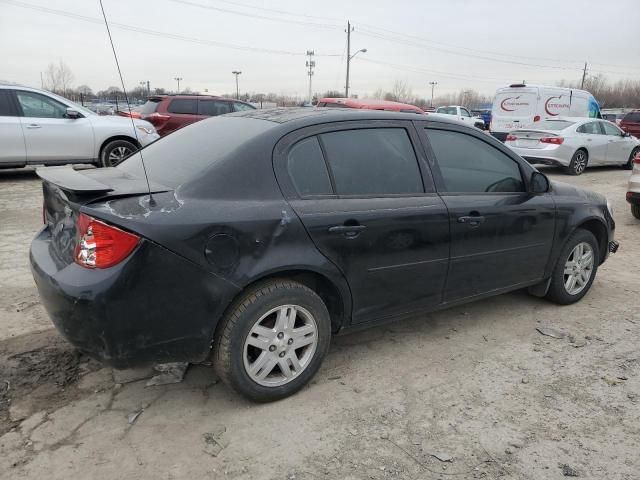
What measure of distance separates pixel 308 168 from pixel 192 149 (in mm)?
778

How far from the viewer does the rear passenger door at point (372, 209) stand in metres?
2.88

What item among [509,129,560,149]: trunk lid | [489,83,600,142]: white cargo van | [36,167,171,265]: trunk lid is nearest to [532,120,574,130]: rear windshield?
[509,129,560,149]: trunk lid

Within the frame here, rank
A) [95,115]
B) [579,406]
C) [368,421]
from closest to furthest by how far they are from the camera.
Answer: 1. [368,421]
2. [579,406]
3. [95,115]

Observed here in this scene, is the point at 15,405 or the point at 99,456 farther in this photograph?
the point at 15,405

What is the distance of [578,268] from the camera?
4.41 metres

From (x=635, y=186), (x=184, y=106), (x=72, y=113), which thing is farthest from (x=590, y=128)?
(x=72, y=113)

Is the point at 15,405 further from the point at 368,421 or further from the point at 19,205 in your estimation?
the point at 19,205

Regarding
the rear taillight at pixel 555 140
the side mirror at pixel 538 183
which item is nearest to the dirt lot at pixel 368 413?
the side mirror at pixel 538 183

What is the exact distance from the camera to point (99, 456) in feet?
8.00

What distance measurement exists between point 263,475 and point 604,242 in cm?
373

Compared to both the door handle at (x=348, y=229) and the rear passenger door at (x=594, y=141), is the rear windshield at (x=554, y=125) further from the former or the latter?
the door handle at (x=348, y=229)

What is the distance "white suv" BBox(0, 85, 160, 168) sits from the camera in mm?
8906

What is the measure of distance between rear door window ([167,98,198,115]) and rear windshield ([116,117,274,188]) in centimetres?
1007

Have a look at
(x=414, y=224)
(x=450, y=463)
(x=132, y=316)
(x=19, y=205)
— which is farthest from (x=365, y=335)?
(x=19, y=205)
